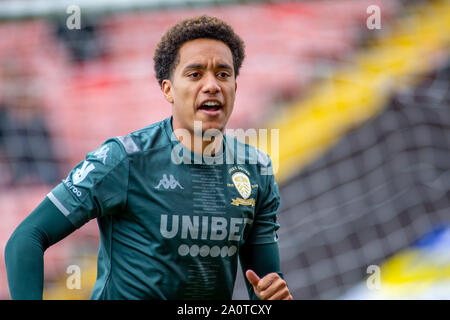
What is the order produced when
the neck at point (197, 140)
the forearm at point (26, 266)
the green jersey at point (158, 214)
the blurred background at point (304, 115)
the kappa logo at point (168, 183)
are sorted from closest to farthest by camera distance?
the forearm at point (26, 266) → the green jersey at point (158, 214) → the kappa logo at point (168, 183) → the neck at point (197, 140) → the blurred background at point (304, 115)

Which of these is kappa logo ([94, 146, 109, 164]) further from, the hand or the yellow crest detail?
the hand

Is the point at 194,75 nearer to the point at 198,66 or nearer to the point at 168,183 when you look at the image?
the point at 198,66

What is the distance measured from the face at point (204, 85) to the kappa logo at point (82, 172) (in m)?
0.35

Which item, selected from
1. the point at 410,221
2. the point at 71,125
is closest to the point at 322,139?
the point at 410,221

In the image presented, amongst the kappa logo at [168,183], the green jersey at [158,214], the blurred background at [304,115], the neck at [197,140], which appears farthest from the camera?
the blurred background at [304,115]

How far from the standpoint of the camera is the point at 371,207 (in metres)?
4.12

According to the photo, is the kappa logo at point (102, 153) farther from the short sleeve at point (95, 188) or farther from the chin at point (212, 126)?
the chin at point (212, 126)

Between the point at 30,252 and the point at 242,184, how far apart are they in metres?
0.70

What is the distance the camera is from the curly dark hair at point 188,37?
1748mm

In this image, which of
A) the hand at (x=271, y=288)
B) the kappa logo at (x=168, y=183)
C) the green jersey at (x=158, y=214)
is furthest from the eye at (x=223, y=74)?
the hand at (x=271, y=288)

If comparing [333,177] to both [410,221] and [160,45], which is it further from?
[160,45]

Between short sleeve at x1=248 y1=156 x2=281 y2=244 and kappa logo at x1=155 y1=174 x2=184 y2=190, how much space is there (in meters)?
0.33

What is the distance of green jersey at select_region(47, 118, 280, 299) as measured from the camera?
5.01 feet

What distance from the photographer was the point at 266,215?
184 cm
